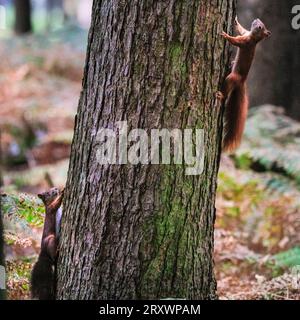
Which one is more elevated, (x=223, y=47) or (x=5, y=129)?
(x=223, y=47)

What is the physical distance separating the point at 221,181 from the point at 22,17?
11.8m

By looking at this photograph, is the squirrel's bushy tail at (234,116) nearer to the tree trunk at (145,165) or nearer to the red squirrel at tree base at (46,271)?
the tree trunk at (145,165)

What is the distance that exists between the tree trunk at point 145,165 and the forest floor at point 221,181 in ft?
2.22

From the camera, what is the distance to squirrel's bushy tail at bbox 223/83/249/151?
343 cm

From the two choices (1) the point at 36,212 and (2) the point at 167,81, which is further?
(1) the point at 36,212

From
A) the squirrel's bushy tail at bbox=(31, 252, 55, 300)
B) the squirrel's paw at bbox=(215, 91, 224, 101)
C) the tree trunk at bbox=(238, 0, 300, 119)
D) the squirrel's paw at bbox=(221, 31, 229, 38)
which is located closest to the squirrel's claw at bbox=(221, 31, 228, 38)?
the squirrel's paw at bbox=(221, 31, 229, 38)

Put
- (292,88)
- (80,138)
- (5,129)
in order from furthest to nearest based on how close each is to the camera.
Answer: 1. (5,129)
2. (292,88)
3. (80,138)

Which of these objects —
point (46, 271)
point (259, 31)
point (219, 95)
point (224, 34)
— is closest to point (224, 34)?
point (224, 34)

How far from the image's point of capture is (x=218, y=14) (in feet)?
10.1

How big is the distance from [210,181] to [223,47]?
75 cm

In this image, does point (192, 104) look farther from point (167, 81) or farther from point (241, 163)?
point (241, 163)

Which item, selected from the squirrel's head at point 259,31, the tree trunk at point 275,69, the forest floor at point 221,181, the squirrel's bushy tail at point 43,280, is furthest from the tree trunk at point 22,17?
the squirrel's bushy tail at point 43,280

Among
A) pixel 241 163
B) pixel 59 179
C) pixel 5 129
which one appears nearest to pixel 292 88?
pixel 241 163

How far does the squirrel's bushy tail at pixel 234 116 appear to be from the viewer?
343cm
